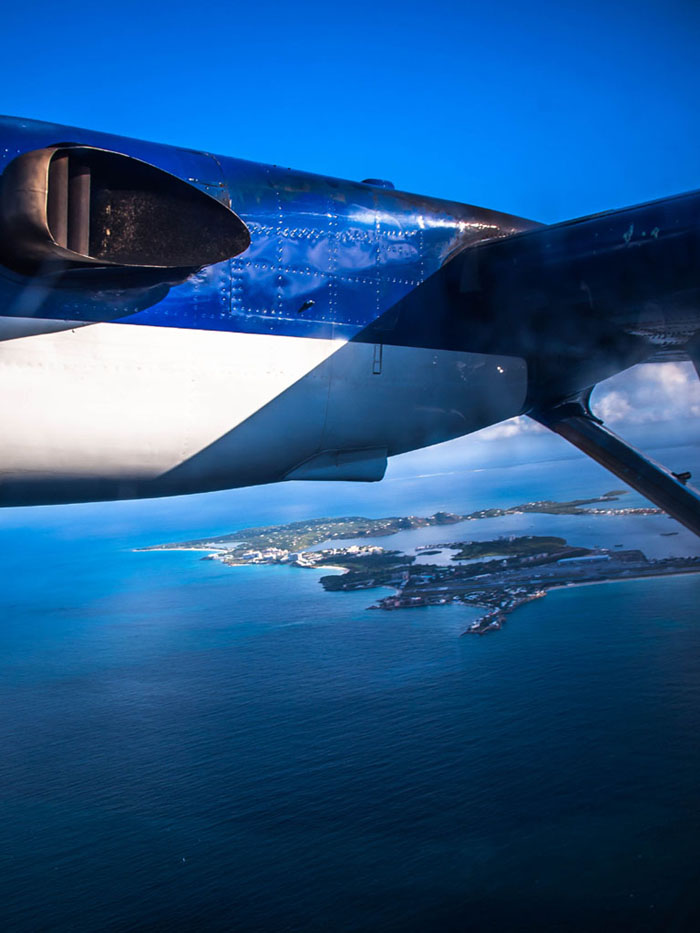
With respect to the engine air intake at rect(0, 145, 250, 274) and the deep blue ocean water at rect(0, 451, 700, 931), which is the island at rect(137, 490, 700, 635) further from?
the engine air intake at rect(0, 145, 250, 274)

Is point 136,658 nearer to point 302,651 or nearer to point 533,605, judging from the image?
point 302,651

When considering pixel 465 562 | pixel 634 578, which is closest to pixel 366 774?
pixel 634 578

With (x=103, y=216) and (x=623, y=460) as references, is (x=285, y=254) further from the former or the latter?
(x=623, y=460)

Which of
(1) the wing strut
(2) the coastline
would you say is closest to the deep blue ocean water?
(2) the coastline

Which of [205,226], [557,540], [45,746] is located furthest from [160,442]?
[557,540]

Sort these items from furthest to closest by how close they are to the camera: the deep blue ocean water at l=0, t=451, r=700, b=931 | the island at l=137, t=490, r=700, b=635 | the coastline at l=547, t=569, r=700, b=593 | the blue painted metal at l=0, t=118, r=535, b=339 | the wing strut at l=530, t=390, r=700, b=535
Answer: the island at l=137, t=490, r=700, b=635
the coastline at l=547, t=569, r=700, b=593
the deep blue ocean water at l=0, t=451, r=700, b=931
the wing strut at l=530, t=390, r=700, b=535
the blue painted metal at l=0, t=118, r=535, b=339

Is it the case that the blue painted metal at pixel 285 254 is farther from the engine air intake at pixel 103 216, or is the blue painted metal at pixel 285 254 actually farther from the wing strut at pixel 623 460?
the wing strut at pixel 623 460
